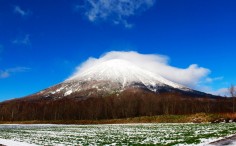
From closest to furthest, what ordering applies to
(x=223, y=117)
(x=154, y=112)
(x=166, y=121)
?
(x=223, y=117) → (x=166, y=121) → (x=154, y=112)

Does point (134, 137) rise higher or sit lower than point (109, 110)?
lower

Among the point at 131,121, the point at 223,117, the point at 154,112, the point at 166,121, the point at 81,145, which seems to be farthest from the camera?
the point at 154,112

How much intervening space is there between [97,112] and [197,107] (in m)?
48.4

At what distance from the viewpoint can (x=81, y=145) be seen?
29.1m

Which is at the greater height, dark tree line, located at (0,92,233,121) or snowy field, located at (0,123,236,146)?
dark tree line, located at (0,92,233,121)

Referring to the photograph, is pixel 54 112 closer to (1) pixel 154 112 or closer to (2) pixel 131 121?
(1) pixel 154 112

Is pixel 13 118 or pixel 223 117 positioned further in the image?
pixel 13 118

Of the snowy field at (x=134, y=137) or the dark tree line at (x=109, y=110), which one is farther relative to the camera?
the dark tree line at (x=109, y=110)

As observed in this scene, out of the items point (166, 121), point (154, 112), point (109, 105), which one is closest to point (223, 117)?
point (166, 121)

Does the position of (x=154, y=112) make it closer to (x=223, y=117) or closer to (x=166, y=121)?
(x=166, y=121)

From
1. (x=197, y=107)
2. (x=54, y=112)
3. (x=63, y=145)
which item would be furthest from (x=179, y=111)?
(x=63, y=145)

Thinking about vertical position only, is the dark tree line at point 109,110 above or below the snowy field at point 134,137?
above

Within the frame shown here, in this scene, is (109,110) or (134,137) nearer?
(134,137)

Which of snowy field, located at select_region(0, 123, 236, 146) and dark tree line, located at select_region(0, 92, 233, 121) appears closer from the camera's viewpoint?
snowy field, located at select_region(0, 123, 236, 146)
